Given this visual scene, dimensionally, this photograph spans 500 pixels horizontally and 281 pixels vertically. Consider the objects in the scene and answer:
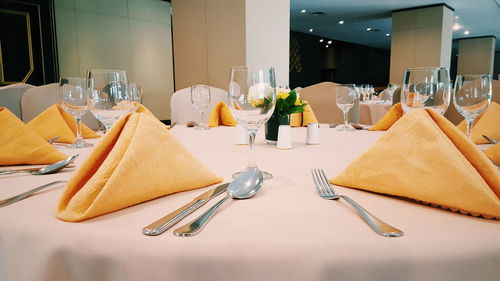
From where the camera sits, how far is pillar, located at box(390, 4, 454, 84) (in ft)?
29.8

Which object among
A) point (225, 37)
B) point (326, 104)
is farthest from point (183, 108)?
point (225, 37)

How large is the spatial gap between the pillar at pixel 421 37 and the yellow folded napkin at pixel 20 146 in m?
9.97

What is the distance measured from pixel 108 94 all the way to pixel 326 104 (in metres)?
2.02

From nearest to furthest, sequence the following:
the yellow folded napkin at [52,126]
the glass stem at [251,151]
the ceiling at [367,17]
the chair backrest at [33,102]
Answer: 1. the glass stem at [251,151]
2. the yellow folded napkin at [52,126]
3. the chair backrest at [33,102]
4. the ceiling at [367,17]

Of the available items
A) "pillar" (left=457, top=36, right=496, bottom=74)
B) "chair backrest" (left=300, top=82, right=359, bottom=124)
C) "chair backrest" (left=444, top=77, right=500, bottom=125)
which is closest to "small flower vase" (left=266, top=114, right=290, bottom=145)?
"chair backrest" (left=444, top=77, right=500, bottom=125)

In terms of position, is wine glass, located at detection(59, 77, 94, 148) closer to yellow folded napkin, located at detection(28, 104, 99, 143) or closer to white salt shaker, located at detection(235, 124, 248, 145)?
yellow folded napkin, located at detection(28, 104, 99, 143)

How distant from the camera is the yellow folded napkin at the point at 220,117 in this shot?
1.81 metres

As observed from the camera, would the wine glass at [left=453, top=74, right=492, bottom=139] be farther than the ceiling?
No

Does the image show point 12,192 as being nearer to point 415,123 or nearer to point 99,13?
point 415,123

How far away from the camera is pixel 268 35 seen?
4.92 meters

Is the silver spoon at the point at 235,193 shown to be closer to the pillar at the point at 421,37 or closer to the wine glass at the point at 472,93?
the wine glass at the point at 472,93

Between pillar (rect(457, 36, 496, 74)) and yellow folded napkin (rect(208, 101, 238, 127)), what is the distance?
1636 centimetres

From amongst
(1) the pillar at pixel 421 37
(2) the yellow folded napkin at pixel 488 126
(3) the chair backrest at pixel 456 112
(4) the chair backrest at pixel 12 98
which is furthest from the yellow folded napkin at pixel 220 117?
(1) the pillar at pixel 421 37

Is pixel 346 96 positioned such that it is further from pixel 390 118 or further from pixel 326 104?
pixel 326 104
